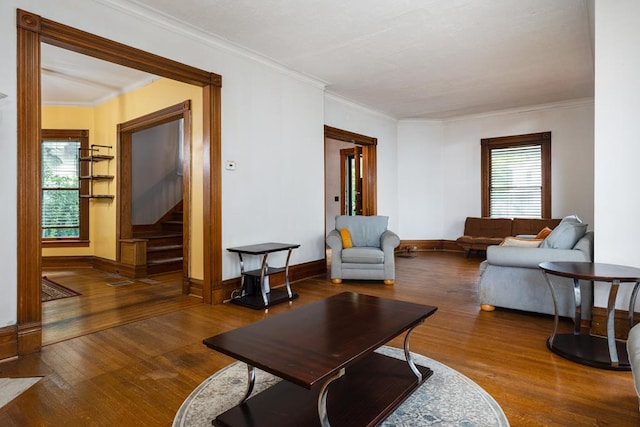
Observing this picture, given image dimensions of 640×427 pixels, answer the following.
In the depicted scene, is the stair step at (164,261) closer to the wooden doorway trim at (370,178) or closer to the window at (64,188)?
the window at (64,188)

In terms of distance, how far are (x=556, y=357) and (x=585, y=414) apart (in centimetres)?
77

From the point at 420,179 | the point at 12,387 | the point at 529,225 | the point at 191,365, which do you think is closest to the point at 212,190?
the point at 191,365

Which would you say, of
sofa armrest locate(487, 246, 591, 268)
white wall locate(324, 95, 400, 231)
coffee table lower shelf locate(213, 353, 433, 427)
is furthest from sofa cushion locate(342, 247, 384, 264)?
coffee table lower shelf locate(213, 353, 433, 427)

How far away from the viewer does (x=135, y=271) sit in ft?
17.8

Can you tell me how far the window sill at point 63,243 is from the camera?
6.25 m

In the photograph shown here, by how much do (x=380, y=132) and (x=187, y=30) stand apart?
464cm

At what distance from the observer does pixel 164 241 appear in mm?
6227

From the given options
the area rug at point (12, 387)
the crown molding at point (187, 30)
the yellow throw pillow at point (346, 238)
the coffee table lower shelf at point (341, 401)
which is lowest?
the area rug at point (12, 387)

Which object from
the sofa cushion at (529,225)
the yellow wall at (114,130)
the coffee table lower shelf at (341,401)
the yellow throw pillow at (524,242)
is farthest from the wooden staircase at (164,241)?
the sofa cushion at (529,225)

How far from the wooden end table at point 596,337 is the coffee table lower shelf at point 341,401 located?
1.16m

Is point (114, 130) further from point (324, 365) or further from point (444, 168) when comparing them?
point (444, 168)

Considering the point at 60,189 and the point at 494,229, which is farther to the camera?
the point at 494,229

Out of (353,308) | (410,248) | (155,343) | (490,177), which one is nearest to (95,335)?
(155,343)

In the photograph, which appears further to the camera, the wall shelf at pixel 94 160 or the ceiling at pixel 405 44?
the wall shelf at pixel 94 160
